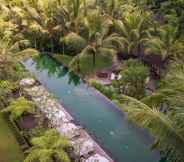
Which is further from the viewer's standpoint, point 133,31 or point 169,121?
point 133,31

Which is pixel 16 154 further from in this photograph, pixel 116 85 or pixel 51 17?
pixel 51 17

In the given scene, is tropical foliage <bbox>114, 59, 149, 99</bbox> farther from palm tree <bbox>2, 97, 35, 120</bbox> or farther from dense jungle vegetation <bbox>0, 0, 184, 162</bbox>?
palm tree <bbox>2, 97, 35, 120</bbox>

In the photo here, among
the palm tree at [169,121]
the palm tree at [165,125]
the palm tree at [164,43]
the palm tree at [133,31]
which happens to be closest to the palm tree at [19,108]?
the palm tree at [169,121]

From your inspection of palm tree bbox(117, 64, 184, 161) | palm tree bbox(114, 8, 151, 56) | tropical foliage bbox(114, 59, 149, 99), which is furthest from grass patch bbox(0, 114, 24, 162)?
palm tree bbox(114, 8, 151, 56)

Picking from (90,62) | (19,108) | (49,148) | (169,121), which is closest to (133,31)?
(90,62)

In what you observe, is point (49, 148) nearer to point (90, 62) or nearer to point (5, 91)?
point (5, 91)

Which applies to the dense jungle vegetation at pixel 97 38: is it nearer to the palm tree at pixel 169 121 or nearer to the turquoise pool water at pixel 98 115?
the turquoise pool water at pixel 98 115

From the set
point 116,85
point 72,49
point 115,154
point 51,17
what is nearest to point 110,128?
point 115,154
